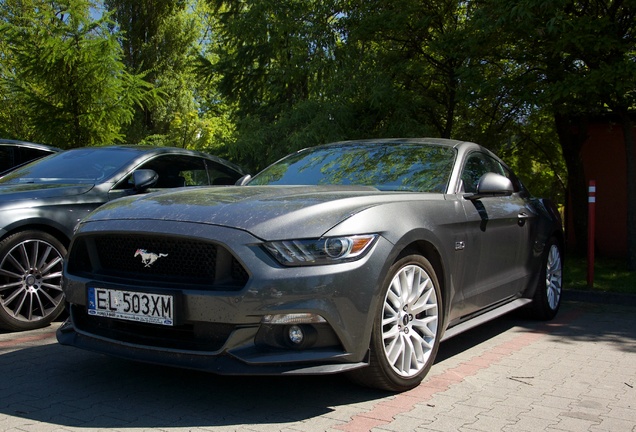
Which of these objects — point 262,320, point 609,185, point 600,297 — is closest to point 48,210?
point 262,320

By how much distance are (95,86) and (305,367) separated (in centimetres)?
1222

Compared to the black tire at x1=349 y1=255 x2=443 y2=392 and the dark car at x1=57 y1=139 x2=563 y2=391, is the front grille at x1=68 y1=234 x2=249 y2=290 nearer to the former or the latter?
the dark car at x1=57 y1=139 x2=563 y2=391

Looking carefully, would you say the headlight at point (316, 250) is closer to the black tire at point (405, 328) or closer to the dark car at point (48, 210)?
the black tire at point (405, 328)

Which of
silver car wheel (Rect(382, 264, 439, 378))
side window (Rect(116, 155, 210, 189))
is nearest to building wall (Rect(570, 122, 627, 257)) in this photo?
side window (Rect(116, 155, 210, 189))

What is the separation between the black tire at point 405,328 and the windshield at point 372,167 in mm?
840

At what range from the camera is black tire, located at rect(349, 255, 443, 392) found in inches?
147

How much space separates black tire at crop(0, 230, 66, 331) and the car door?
127 inches

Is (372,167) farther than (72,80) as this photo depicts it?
No

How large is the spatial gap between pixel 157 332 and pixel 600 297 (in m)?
5.85

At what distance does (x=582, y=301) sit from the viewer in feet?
26.1

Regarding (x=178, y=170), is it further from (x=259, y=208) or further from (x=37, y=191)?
(x=259, y=208)

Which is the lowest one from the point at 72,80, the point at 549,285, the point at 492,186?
the point at 549,285

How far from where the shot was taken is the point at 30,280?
5480 millimetres

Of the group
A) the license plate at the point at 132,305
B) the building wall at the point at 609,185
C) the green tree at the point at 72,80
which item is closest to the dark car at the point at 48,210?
the license plate at the point at 132,305
